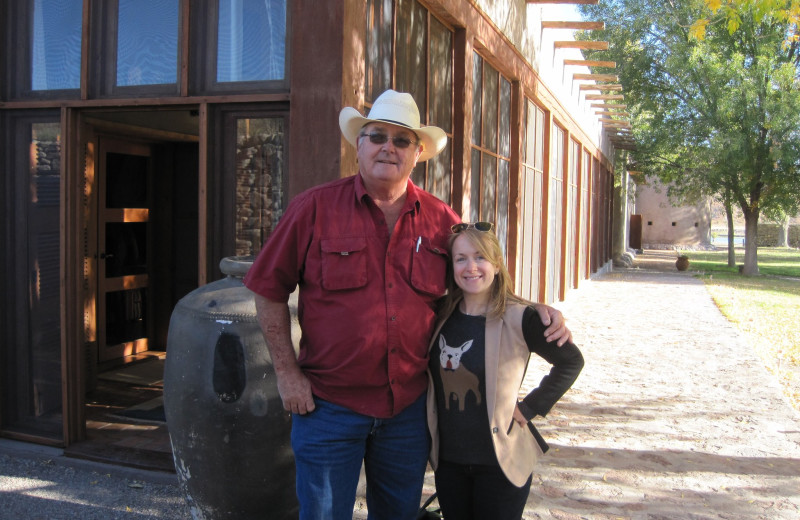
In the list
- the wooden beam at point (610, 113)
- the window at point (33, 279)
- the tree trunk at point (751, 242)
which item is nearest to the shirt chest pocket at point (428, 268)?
the window at point (33, 279)

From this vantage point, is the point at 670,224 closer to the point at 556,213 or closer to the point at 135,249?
the point at 556,213

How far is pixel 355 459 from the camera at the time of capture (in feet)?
8.63

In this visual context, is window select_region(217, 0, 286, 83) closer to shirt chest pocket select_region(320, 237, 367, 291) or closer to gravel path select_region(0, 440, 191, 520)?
shirt chest pocket select_region(320, 237, 367, 291)

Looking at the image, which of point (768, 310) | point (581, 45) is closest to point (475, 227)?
point (581, 45)

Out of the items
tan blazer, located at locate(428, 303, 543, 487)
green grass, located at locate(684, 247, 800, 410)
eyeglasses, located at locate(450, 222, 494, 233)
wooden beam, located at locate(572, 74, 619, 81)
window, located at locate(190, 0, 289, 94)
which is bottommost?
green grass, located at locate(684, 247, 800, 410)

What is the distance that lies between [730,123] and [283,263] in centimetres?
2032

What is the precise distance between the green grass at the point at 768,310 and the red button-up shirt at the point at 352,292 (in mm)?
5580

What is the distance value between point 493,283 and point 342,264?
598 mm

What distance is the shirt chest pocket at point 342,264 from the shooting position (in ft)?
8.41

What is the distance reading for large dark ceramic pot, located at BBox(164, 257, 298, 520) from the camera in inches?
136

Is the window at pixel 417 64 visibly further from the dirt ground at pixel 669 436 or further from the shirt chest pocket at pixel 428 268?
the dirt ground at pixel 669 436

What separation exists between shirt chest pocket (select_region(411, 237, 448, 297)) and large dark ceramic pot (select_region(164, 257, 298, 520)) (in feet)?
3.74

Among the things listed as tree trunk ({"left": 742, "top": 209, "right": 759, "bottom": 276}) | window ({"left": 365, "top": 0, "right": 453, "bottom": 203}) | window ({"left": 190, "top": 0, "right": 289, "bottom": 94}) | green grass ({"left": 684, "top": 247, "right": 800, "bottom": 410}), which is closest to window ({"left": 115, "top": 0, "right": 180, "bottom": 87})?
window ({"left": 190, "top": 0, "right": 289, "bottom": 94})

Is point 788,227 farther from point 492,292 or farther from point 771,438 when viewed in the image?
point 492,292
